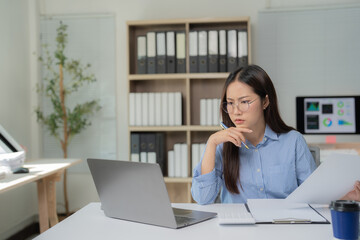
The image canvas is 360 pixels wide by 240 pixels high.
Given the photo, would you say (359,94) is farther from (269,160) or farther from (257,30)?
(269,160)

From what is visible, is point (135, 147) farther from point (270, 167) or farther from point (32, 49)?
point (270, 167)

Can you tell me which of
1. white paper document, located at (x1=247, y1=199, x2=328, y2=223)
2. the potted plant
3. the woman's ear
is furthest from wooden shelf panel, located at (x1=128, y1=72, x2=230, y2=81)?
white paper document, located at (x1=247, y1=199, x2=328, y2=223)

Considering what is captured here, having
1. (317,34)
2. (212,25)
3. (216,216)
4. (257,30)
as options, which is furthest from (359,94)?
(216,216)

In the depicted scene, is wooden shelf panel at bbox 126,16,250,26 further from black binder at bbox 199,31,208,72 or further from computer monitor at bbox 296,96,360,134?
computer monitor at bbox 296,96,360,134

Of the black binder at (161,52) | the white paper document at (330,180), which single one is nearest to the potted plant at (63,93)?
the black binder at (161,52)

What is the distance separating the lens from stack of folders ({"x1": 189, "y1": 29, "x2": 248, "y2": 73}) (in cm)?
330

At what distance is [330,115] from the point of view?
135 inches

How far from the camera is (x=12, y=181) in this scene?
219 centimetres

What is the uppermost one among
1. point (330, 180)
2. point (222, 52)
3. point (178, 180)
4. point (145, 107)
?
point (222, 52)

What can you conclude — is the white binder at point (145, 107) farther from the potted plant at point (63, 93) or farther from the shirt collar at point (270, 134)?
the shirt collar at point (270, 134)

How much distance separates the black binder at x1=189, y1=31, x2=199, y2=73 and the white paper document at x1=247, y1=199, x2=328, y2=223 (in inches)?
77.5

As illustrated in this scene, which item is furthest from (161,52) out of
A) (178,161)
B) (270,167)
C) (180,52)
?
(270,167)

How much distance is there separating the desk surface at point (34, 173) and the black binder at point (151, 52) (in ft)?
3.15

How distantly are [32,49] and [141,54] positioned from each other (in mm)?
1114
